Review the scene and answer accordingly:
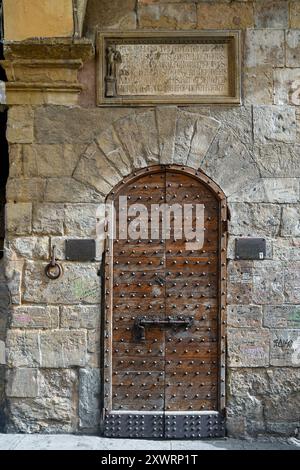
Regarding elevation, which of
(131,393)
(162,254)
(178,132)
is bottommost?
Answer: (131,393)

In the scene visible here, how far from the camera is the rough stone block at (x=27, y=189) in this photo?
4.52 m

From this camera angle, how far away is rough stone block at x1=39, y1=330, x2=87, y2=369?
14.6 feet

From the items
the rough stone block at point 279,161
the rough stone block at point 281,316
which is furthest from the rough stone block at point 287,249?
the rough stone block at point 279,161

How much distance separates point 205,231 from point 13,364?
1.87 m

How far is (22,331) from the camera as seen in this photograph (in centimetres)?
448

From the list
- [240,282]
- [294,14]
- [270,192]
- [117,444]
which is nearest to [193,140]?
[270,192]

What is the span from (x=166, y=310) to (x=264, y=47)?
7.43 ft

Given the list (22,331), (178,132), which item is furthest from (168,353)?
(178,132)

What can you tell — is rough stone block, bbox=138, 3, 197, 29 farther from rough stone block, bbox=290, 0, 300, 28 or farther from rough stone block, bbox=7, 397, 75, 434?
rough stone block, bbox=7, 397, 75, 434

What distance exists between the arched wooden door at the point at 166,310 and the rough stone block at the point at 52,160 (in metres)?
0.43

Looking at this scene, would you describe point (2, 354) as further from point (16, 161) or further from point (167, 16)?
point (167, 16)

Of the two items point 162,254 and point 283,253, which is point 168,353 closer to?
point 162,254

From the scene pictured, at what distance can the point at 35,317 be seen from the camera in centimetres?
448

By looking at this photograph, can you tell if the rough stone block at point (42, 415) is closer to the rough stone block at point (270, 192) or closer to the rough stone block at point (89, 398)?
the rough stone block at point (89, 398)
